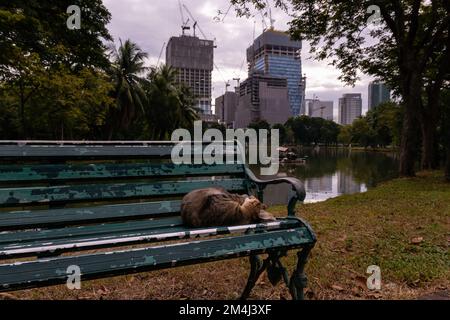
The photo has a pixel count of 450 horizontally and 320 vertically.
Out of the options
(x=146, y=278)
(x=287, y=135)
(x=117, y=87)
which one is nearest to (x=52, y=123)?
(x=117, y=87)

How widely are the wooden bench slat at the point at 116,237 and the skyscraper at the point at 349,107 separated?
16866cm

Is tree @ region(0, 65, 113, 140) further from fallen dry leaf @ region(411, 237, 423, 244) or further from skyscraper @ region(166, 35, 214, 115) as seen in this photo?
skyscraper @ region(166, 35, 214, 115)

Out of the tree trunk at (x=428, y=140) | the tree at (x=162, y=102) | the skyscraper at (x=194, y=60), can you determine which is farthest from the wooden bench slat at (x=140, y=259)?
the skyscraper at (x=194, y=60)

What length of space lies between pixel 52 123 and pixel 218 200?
2324cm

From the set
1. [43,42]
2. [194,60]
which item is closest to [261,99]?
[194,60]

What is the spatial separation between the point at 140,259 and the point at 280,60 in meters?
95.5

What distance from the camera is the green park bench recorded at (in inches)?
63.9

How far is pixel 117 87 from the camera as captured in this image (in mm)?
29812

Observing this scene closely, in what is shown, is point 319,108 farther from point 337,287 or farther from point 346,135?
point 337,287

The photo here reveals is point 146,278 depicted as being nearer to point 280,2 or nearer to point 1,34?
point 280,2

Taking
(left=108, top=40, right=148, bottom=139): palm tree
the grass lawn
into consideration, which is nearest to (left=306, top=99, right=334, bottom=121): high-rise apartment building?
(left=108, top=40, right=148, bottom=139): palm tree

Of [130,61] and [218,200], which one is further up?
[130,61]

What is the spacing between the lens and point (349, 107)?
162500mm
